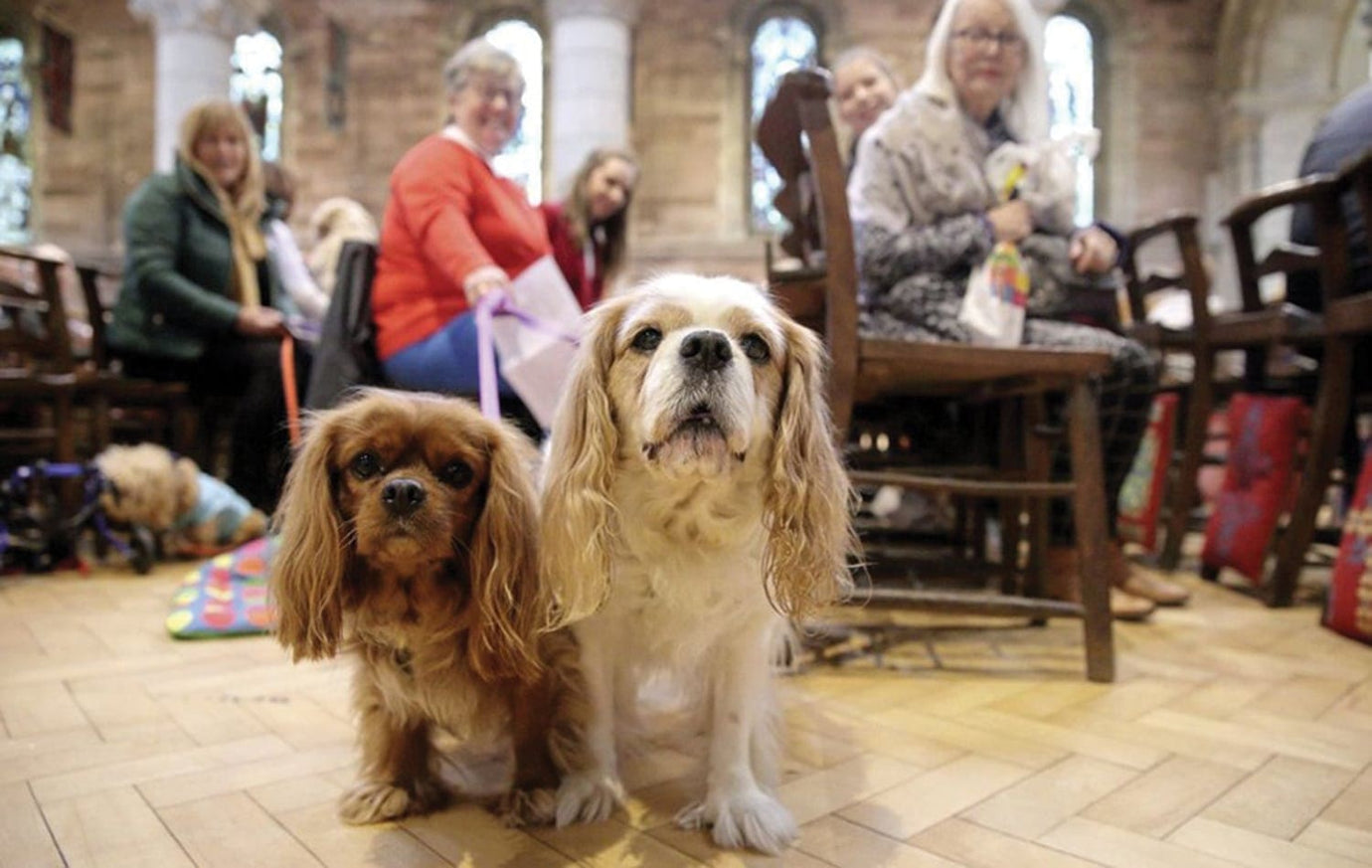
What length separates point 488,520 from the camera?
4.55 feet

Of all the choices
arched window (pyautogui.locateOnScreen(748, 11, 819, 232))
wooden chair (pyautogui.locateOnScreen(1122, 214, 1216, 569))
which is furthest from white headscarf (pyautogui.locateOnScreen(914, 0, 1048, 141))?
arched window (pyautogui.locateOnScreen(748, 11, 819, 232))

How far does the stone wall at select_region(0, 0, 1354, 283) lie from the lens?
9742 millimetres

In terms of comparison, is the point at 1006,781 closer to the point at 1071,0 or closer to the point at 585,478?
the point at 585,478

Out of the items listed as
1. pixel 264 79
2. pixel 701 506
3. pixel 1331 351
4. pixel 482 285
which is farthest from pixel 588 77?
pixel 701 506

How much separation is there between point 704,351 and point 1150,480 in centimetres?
322

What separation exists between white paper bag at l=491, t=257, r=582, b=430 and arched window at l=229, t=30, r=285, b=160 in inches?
373

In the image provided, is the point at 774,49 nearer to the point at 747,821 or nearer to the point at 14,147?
the point at 14,147

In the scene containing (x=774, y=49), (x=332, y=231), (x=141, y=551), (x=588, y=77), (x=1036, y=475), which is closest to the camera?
(x=1036, y=475)

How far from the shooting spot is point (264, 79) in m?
10.5

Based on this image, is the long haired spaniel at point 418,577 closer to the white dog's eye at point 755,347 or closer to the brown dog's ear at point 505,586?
the brown dog's ear at point 505,586

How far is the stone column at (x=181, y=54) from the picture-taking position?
8.38 m

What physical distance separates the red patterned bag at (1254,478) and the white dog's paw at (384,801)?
2.95 m

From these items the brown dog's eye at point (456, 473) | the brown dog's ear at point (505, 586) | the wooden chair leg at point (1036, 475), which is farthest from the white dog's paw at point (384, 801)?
the wooden chair leg at point (1036, 475)

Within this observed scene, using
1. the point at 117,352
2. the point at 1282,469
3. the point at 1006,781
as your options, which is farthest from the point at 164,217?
the point at 1282,469
